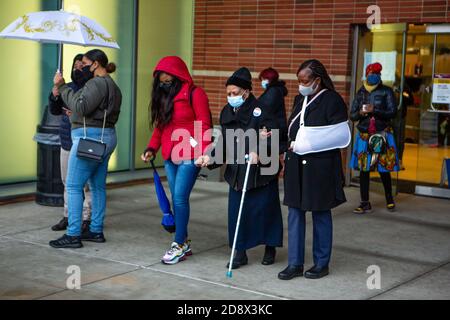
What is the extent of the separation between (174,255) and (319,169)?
153cm

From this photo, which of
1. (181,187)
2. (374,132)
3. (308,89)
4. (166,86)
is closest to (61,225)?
(181,187)

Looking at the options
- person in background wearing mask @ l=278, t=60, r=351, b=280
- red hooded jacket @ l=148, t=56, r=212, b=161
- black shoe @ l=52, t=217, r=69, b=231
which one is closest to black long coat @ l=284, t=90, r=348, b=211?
person in background wearing mask @ l=278, t=60, r=351, b=280

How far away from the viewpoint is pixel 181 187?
6641 mm

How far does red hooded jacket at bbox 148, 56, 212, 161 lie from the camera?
21.7ft

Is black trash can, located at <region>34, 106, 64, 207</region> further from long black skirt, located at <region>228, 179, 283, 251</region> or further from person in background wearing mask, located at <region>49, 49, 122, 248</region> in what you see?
long black skirt, located at <region>228, 179, 283, 251</region>

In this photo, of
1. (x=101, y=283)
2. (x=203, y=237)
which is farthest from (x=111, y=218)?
(x=101, y=283)

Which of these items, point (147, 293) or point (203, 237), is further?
point (203, 237)

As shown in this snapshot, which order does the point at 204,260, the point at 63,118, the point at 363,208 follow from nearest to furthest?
the point at 204,260, the point at 63,118, the point at 363,208

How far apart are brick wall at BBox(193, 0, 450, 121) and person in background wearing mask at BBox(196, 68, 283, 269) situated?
471cm

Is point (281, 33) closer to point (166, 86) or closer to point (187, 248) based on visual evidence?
point (166, 86)

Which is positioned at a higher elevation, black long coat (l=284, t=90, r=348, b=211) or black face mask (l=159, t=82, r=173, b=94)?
black face mask (l=159, t=82, r=173, b=94)
